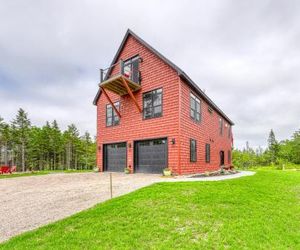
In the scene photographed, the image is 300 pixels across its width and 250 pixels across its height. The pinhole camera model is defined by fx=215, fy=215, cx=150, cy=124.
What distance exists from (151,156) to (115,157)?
3.60m

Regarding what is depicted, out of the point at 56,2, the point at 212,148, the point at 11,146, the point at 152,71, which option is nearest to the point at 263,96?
the point at 212,148

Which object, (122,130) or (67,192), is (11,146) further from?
(67,192)

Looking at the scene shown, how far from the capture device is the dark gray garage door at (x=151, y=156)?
12.5m

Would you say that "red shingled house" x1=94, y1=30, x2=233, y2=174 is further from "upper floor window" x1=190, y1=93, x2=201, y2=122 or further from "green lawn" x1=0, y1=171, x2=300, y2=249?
"green lawn" x1=0, y1=171, x2=300, y2=249

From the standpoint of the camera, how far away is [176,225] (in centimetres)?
420

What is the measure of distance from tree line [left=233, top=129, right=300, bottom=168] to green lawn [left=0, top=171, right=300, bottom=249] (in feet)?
135

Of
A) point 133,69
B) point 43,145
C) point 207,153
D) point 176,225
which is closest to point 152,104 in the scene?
point 133,69

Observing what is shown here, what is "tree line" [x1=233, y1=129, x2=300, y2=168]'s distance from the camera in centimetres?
4428

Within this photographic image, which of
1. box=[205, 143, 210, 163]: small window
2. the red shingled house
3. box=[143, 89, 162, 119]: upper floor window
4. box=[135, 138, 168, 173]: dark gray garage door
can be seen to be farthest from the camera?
box=[205, 143, 210, 163]: small window

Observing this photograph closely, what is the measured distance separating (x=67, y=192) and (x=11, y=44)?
37.1 feet

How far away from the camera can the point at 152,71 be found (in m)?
13.4

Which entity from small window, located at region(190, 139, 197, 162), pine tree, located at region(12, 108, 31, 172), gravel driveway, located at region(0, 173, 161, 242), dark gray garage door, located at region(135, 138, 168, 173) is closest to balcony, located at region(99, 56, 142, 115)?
dark gray garage door, located at region(135, 138, 168, 173)

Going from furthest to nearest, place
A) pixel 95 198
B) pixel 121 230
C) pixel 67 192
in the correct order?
pixel 67 192 < pixel 95 198 < pixel 121 230

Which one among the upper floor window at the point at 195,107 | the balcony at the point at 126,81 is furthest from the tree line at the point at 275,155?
the balcony at the point at 126,81
